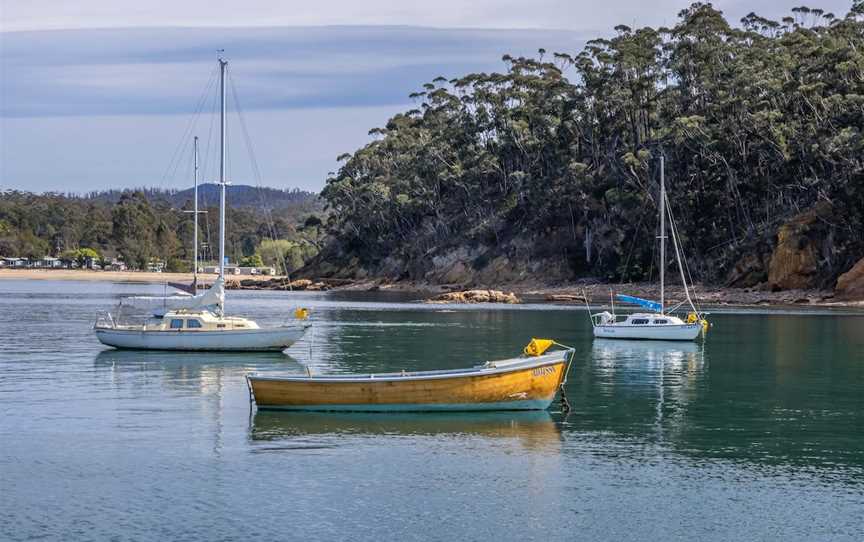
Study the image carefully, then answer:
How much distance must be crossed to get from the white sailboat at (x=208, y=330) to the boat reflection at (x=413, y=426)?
721 inches

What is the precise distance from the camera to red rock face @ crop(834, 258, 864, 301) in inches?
4082

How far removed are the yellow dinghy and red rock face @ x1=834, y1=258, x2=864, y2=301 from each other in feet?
251

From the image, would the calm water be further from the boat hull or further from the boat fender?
the boat fender

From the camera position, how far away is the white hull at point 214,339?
5353 centimetres

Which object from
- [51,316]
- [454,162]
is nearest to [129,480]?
[51,316]

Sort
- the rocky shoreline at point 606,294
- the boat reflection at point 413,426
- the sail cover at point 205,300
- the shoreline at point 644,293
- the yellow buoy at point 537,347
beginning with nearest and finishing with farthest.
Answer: the boat reflection at point 413,426, the yellow buoy at point 537,347, the sail cover at point 205,300, the shoreline at point 644,293, the rocky shoreline at point 606,294

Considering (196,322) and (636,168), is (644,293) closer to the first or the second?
(636,168)

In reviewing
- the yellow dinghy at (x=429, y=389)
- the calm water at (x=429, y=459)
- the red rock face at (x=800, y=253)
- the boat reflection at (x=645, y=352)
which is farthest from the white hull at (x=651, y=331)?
the red rock face at (x=800, y=253)

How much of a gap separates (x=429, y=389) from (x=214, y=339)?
21529 mm

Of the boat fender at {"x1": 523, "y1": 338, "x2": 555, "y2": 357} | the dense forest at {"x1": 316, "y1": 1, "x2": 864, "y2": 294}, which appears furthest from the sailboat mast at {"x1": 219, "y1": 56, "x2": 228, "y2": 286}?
the dense forest at {"x1": 316, "y1": 1, "x2": 864, "y2": 294}

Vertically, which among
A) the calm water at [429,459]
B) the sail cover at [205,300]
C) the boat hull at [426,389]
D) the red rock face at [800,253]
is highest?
the red rock face at [800,253]

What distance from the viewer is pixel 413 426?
111ft

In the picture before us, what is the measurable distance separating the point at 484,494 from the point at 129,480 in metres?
8.40

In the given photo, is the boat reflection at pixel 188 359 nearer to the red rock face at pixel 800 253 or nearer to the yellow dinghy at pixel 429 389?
the yellow dinghy at pixel 429 389
